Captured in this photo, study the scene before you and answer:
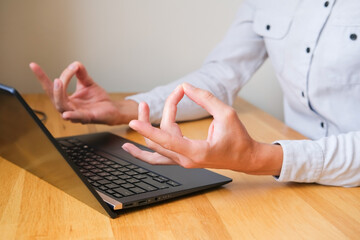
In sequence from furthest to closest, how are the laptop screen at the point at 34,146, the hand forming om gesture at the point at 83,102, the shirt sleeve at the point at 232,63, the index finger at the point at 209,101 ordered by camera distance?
the shirt sleeve at the point at 232,63, the hand forming om gesture at the point at 83,102, the index finger at the point at 209,101, the laptop screen at the point at 34,146

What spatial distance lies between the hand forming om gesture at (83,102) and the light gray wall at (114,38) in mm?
435

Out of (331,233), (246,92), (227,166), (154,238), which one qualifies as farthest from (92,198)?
(246,92)

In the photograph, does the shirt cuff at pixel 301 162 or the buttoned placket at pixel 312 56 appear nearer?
the shirt cuff at pixel 301 162

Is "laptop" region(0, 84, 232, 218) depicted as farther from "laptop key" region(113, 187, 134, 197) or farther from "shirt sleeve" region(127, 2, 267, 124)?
"shirt sleeve" region(127, 2, 267, 124)

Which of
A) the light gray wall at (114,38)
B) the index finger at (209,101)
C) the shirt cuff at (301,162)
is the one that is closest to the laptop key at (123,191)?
the index finger at (209,101)

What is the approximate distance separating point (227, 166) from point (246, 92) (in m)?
0.99

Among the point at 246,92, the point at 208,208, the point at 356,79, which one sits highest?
the point at 356,79

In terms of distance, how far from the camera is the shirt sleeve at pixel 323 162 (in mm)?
806

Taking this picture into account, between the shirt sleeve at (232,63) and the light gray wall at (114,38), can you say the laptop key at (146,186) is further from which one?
the light gray wall at (114,38)

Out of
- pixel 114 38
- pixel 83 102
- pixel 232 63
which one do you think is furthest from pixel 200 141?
pixel 114 38

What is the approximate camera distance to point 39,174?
2.43 feet

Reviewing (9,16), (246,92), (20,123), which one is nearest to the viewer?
(20,123)

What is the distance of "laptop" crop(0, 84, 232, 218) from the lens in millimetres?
570

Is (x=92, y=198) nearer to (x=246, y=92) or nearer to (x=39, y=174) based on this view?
(x=39, y=174)
